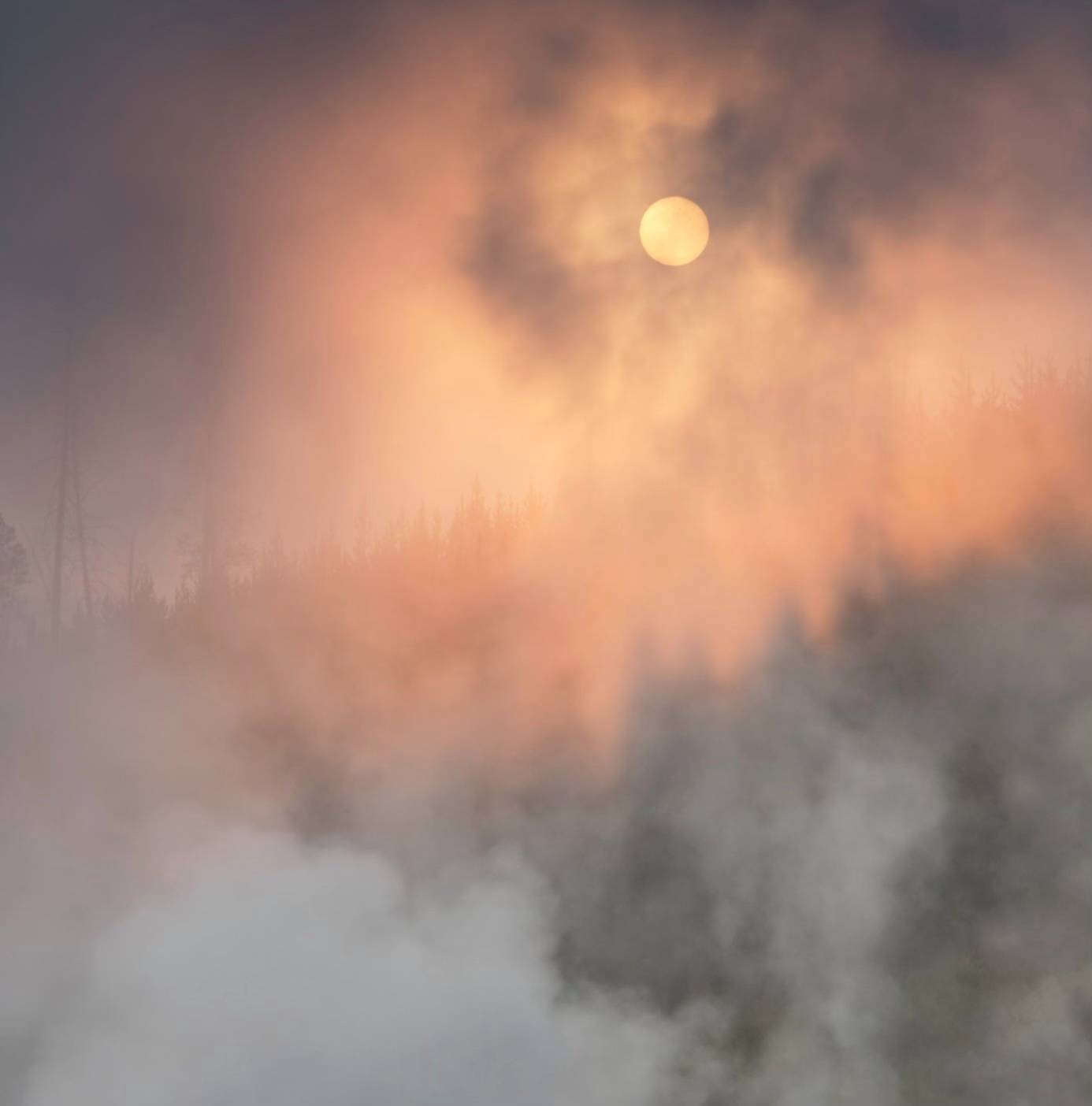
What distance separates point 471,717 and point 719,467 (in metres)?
4.45

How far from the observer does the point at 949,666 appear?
35.7 ft

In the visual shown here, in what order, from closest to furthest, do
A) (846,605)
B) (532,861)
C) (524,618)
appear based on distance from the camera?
1. (532,861)
2. (846,605)
3. (524,618)

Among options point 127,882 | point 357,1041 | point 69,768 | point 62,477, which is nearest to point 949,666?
point 357,1041

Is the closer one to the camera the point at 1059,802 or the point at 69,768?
the point at 1059,802

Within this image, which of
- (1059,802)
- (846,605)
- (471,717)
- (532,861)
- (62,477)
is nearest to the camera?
(1059,802)

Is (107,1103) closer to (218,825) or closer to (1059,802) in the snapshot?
(218,825)

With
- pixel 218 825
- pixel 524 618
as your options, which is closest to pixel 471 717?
pixel 524 618

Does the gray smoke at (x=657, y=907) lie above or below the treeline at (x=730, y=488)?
below

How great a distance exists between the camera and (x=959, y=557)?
11.5m

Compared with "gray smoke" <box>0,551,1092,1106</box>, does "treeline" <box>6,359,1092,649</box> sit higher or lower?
higher

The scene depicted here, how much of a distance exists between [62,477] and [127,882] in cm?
1714

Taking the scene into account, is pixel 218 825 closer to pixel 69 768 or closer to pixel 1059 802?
pixel 69 768

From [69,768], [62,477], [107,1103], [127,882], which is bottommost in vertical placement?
[107,1103]

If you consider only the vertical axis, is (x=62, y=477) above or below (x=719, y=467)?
above
